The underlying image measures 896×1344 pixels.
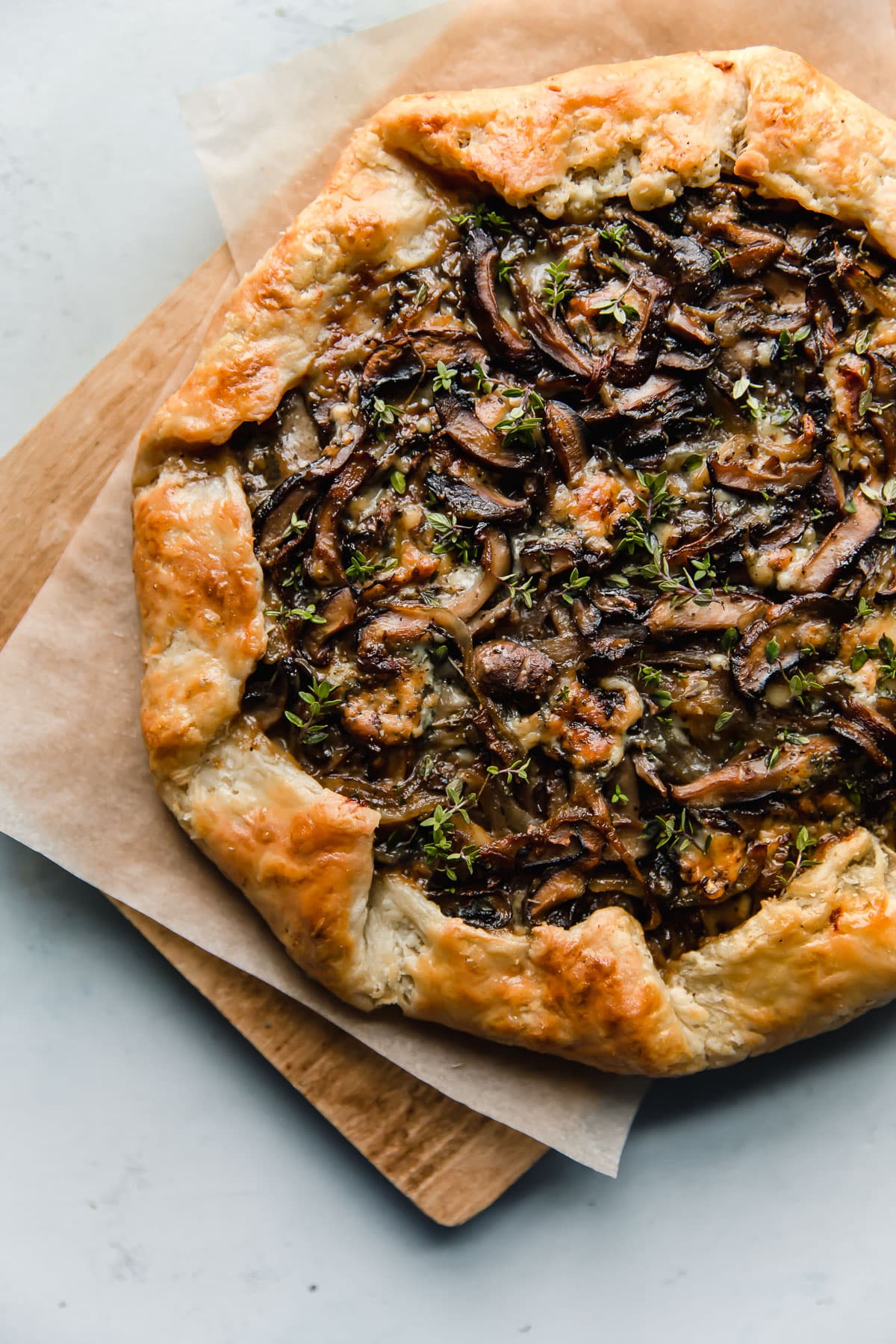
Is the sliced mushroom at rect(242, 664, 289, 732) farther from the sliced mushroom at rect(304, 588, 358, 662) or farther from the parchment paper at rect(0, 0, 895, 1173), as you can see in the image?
the parchment paper at rect(0, 0, 895, 1173)

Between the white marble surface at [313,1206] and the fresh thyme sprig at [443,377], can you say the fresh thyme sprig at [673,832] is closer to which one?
the white marble surface at [313,1206]

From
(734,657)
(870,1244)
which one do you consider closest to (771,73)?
(734,657)

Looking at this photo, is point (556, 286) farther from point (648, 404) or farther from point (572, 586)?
point (572, 586)

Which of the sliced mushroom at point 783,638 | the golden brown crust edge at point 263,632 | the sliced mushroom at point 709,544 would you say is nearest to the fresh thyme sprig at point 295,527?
the golden brown crust edge at point 263,632

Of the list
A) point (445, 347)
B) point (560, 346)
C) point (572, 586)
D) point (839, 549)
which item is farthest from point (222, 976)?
point (839, 549)

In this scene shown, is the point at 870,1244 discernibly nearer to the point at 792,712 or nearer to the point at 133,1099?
the point at 792,712
